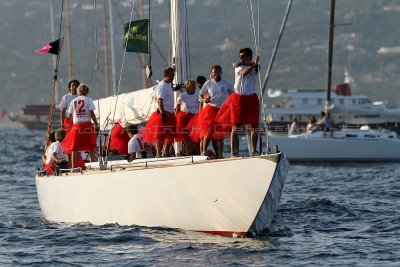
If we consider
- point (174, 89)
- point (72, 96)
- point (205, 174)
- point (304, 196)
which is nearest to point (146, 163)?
Answer: point (205, 174)

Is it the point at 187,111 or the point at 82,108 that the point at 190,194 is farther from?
the point at 82,108

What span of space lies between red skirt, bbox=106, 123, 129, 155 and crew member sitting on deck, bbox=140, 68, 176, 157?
231cm

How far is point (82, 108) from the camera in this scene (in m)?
19.0

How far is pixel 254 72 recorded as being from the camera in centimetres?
1661

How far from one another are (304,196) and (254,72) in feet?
28.8

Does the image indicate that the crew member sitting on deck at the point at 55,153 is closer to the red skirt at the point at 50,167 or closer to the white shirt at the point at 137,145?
the red skirt at the point at 50,167

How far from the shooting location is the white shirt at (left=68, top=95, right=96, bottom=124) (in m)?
18.9

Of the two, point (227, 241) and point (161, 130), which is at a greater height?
Answer: point (161, 130)

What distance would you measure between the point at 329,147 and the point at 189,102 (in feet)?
67.9

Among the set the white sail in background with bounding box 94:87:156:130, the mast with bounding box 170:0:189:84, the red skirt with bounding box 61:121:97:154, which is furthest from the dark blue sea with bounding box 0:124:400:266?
the mast with bounding box 170:0:189:84

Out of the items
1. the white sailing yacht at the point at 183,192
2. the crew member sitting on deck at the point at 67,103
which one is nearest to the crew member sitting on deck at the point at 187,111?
the white sailing yacht at the point at 183,192

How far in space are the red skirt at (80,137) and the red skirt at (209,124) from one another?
2448 mm

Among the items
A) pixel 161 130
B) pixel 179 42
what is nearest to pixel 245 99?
pixel 161 130

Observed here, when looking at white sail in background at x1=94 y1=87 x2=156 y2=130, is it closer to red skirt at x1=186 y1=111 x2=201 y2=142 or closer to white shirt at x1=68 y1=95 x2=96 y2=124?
white shirt at x1=68 y1=95 x2=96 y2=124
